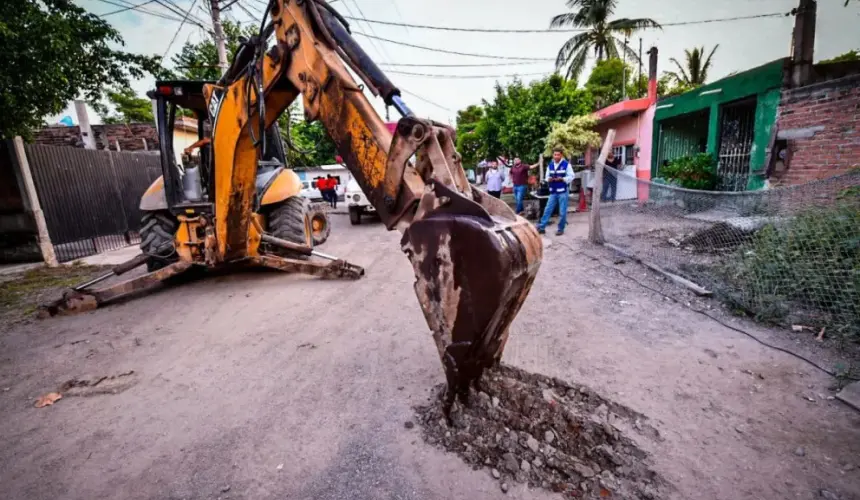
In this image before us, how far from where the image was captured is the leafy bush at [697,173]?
966 centimetres

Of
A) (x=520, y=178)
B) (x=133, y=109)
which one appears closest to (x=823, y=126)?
(x=520, y=178)

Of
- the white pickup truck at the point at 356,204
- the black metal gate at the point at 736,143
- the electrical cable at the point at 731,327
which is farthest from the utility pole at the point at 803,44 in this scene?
the white pickup truck at the point at 356,204

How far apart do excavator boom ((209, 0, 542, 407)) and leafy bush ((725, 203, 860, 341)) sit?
10.7ft

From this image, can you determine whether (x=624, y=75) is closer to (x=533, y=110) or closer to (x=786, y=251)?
(x=533, y=110)

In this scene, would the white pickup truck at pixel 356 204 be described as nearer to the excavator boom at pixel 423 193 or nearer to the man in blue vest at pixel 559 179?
the man in blue vest at pixel 559 179

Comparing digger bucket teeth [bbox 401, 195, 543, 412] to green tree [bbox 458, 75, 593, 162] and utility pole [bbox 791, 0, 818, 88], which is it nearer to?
utility pole [bbox 791, 0, 818, 88]

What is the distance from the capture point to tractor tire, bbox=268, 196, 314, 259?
223 inches

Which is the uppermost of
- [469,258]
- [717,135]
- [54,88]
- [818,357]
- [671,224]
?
[54,88]

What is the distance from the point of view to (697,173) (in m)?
9.70

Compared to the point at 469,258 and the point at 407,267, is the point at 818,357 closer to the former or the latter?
the point at 469,258

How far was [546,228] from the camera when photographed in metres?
9.25

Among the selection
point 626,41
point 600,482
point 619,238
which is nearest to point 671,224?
point 619,238

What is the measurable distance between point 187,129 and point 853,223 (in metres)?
16.3

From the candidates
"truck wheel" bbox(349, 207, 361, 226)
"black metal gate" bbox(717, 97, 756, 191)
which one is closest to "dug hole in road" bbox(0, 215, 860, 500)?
"truck wheel" bbox(349, 207, 361, 226)
